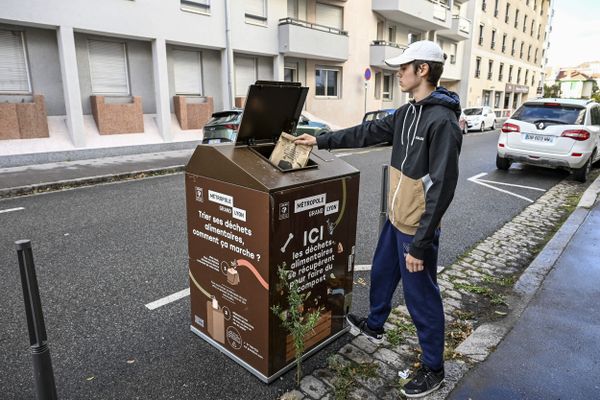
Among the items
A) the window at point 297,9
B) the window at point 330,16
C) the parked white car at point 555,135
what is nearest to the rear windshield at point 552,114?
the parked white car at point 555,135

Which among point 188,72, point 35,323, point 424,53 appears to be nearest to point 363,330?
point 424,53

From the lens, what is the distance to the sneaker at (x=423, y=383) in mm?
2496

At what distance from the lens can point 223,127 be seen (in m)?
11.0

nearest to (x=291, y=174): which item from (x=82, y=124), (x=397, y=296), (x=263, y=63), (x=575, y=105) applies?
(x=397, y=296)

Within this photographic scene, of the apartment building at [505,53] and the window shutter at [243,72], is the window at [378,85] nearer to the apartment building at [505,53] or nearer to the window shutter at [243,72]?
the window shutter at [243,72]

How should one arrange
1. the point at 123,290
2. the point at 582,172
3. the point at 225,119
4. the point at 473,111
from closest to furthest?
the point at 123,290 → the point at 582,172 → the point at 225,119 → the point at 473,111

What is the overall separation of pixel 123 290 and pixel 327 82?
19123 mm

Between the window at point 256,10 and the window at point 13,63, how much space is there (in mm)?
8038

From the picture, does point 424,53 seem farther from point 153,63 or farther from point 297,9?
point 297,9

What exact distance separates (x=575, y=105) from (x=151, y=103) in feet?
41.6

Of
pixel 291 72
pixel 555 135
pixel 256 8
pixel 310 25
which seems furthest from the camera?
pixel 291 72

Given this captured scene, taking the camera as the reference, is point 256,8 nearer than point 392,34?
Yes

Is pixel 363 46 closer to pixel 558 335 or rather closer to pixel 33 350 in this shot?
pixel 558 335

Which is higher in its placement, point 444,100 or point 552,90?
point 552,90
